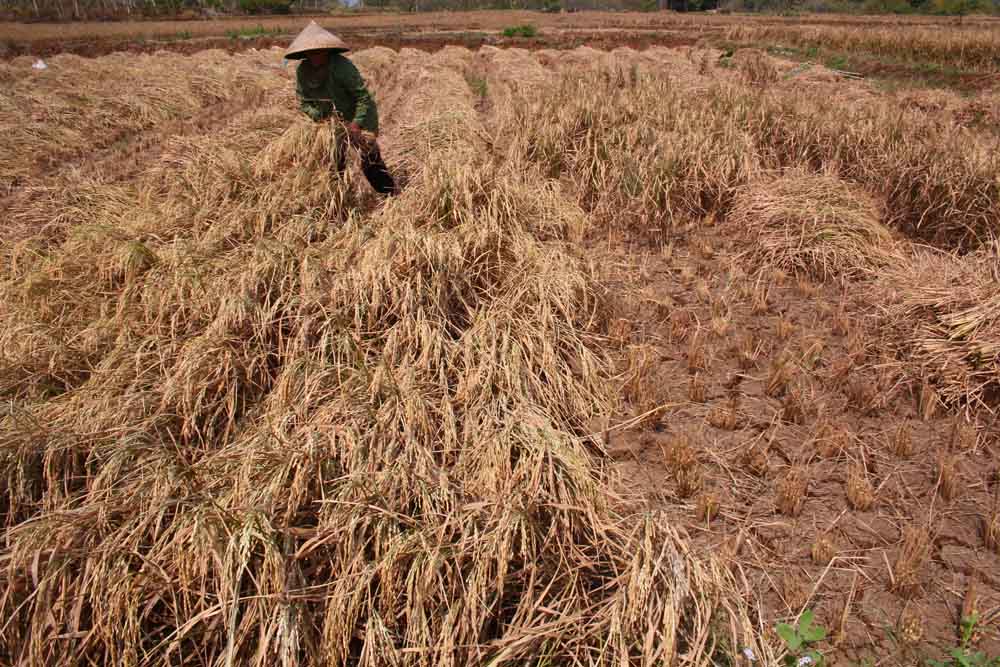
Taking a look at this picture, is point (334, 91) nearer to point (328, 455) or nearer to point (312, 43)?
point (312, 43)

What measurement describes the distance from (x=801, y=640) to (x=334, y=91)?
14.3 ft

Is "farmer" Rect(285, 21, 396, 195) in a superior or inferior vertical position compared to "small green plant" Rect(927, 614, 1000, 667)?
superior

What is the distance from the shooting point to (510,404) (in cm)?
235

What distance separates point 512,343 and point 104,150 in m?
6.78

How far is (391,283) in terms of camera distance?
8.96 feet

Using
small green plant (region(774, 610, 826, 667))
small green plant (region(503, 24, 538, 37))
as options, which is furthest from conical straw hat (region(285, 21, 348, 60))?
small green plant (region(503, 24, 538, 37))

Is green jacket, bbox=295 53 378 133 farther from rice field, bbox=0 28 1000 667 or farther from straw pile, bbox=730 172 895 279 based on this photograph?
straw pile, bbox=730 172 895 279

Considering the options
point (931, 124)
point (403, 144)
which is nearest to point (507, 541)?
point (403, 144)

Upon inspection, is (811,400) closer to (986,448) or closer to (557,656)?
(986,448)

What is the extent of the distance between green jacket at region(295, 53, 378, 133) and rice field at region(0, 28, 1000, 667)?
362 millimetres

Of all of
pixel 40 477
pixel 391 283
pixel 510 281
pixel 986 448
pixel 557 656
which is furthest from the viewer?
pixel 510 281

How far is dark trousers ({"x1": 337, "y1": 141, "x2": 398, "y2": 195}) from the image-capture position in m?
3.97

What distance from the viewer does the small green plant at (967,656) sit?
1.50 m

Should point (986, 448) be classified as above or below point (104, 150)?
below
